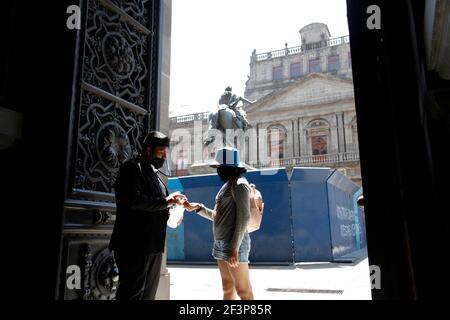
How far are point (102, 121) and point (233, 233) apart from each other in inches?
60.1

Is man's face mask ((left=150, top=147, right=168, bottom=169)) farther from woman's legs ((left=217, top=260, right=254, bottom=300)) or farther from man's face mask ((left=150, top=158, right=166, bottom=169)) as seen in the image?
woman's legs ((left=217, top=260, right=254, bottom=300))

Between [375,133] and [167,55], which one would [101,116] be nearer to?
[167,55]

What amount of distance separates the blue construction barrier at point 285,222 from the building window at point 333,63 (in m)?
27.0

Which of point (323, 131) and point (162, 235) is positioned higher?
point (323, 131)

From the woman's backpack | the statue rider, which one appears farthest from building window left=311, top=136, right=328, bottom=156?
the woman's backpack

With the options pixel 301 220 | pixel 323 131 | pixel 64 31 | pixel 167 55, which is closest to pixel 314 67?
pixel 323 131

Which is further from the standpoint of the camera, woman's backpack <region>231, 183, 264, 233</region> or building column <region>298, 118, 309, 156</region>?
building column <region>298, 118, 309, 156</region>

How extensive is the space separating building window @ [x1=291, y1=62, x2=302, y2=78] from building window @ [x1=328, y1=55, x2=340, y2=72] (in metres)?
2.74

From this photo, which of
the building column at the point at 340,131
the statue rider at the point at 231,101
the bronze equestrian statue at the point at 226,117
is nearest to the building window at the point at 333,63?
the building column at the point at 340,131

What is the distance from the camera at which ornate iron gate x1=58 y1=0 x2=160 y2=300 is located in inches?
118
